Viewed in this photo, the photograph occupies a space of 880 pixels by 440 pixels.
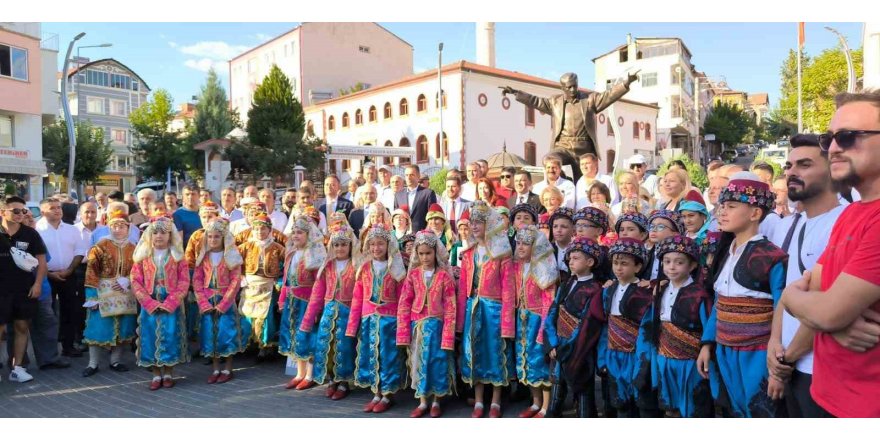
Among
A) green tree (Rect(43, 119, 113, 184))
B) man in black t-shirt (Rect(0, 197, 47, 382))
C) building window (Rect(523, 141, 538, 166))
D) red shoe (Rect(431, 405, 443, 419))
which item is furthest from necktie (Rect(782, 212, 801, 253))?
building window (Rect(523, 141, 538, 166))

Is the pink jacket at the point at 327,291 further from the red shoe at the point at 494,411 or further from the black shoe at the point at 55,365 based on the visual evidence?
the black shoe at the point at 55,365

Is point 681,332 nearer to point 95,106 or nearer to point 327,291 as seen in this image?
point 327,291

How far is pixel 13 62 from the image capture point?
82.1ft

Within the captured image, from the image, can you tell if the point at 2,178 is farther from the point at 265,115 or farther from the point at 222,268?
the point at 222,268

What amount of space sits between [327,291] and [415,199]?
2322mm

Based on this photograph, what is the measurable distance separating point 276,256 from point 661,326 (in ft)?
13.9

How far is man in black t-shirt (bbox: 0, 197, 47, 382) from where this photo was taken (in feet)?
20.7

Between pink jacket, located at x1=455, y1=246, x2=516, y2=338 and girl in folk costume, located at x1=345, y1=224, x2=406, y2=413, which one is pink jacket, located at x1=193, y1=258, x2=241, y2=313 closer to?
girl in folk costume, located at x1=345, y1=224, x2=406, y2=413

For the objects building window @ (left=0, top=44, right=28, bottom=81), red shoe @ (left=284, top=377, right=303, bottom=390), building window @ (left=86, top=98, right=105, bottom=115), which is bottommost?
red shoe @ (left=284, top=377, right=303, bottom=390)

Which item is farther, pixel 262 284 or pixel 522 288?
pixel 262 284

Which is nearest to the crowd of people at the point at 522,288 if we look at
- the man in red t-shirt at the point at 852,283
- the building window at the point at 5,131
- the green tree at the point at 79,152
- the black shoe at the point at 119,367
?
the man in red t-shirt at the point at 852,283

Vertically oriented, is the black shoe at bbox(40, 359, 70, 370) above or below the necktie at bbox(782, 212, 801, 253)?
below

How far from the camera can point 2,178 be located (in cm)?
2467

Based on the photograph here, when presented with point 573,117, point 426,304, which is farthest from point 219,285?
point 573,117
